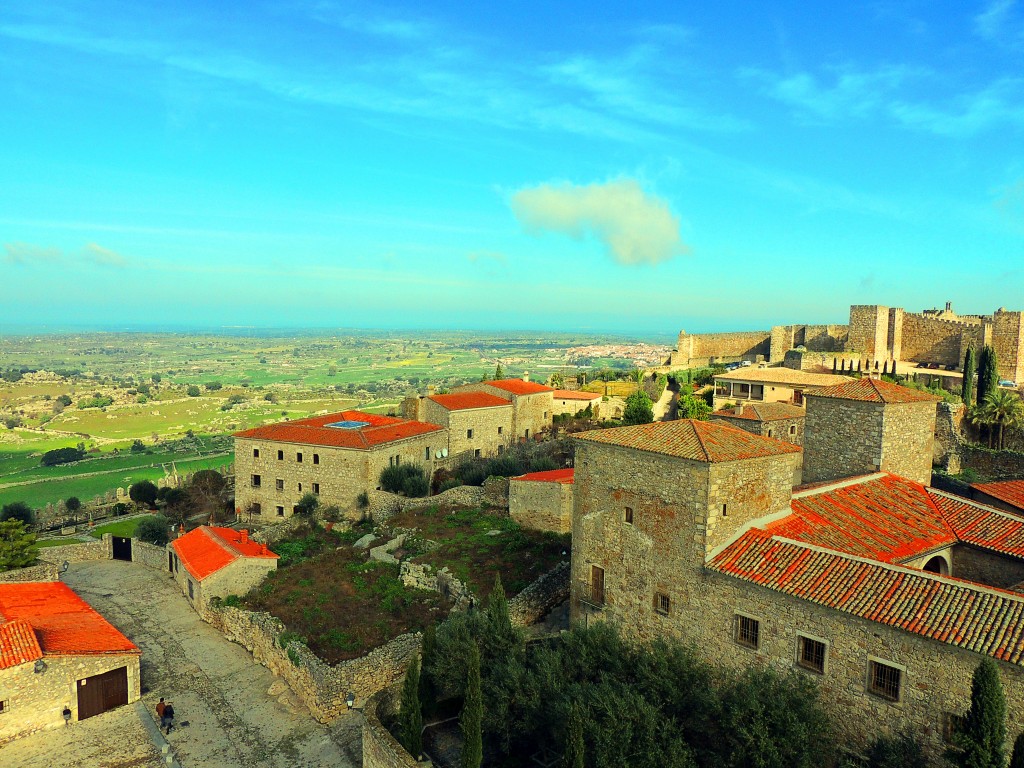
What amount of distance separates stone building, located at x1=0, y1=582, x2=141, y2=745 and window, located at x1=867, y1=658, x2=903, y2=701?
54.6 feet

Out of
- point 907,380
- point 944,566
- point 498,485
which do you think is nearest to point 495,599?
point 944,566

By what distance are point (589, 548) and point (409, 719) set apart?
532 centimetres

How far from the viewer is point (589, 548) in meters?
15.1

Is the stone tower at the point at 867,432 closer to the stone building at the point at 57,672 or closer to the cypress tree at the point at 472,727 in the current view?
the cypress tree at the point at 472,727

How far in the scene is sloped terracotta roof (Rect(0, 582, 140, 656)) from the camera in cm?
1636

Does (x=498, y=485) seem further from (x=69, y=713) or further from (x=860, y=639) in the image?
(x=860, y=639)

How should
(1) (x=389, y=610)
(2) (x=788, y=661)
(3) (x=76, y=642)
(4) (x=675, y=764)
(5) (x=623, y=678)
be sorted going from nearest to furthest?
(4) (x=675, y=764), (2) (x=788, y=661), (5) (x=623, y=678), (3) (x=76, y=642), (1) (x=389, y=610)

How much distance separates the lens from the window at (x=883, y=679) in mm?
10297

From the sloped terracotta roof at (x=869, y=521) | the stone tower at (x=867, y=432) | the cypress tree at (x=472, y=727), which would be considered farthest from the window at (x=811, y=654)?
the stone tower at (x=867, y=432)

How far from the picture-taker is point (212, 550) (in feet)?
74.5

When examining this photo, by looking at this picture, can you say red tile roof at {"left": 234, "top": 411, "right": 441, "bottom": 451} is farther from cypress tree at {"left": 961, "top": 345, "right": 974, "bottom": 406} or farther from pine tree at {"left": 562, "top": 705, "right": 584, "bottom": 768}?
cypress tree at {"left": 961, "top": 345, "right": 974, "bottom": 406}

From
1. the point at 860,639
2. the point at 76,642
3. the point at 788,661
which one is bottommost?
the point at 76,642

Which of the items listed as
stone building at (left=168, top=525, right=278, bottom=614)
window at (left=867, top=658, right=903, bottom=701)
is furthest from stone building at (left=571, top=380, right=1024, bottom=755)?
stone building at (left=168, top=525, right=278, bottom=614)

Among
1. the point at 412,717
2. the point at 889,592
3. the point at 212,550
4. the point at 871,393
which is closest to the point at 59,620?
the point at 212,550
